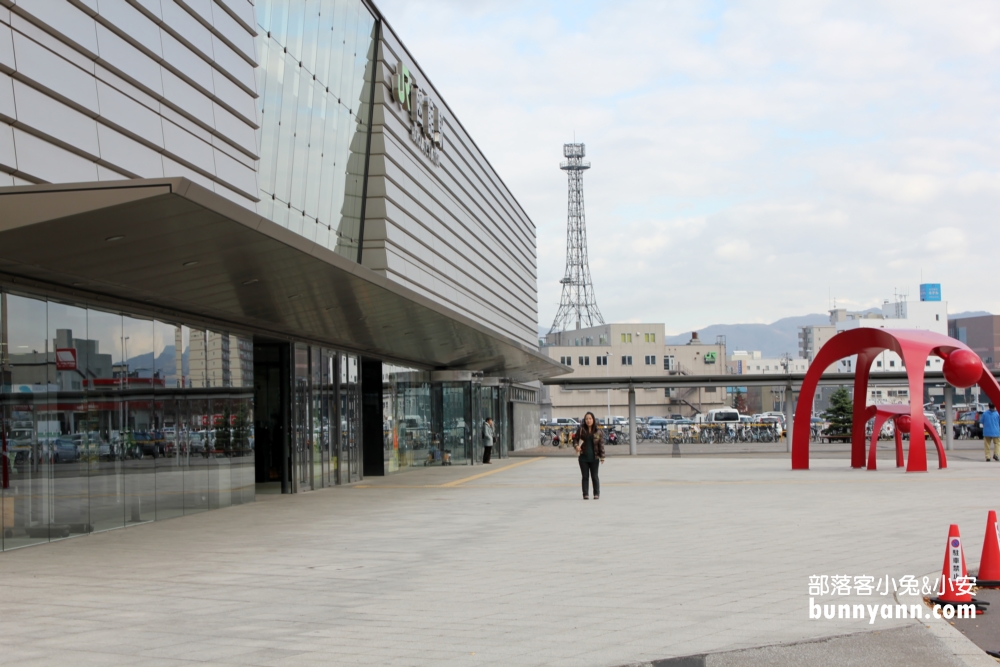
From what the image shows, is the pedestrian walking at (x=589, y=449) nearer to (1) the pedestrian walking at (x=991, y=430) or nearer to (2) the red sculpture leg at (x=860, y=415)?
(2) the red sculpture leg at (x=860, y=415)

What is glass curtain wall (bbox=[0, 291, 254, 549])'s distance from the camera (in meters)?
11.9

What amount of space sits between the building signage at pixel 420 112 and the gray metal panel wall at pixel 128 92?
365 inches

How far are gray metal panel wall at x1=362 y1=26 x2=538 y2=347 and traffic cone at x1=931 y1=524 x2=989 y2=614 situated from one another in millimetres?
18634

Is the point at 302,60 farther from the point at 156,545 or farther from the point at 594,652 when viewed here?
the point at 594,652

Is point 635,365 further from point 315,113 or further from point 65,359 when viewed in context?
point 65,359

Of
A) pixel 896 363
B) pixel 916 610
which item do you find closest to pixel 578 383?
pixel 916 610

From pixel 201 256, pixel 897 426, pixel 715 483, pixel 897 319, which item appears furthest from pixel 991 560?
pixel 897 319

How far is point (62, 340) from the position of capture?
12773mm

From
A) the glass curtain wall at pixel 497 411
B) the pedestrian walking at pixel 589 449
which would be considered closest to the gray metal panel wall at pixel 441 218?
the glass curtain wall at pixel 497 411

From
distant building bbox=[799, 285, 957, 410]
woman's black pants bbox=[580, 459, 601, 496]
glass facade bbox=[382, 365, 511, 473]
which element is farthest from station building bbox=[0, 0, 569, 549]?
distant building bbox=[799, 285, 957, 410]

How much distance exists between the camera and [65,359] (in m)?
12.8

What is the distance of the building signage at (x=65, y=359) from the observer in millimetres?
12648

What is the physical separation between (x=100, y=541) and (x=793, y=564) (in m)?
8.37

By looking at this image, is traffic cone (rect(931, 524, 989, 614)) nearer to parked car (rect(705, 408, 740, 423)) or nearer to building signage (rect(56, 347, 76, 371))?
building signage (rect(56, 347, 76, 371))
